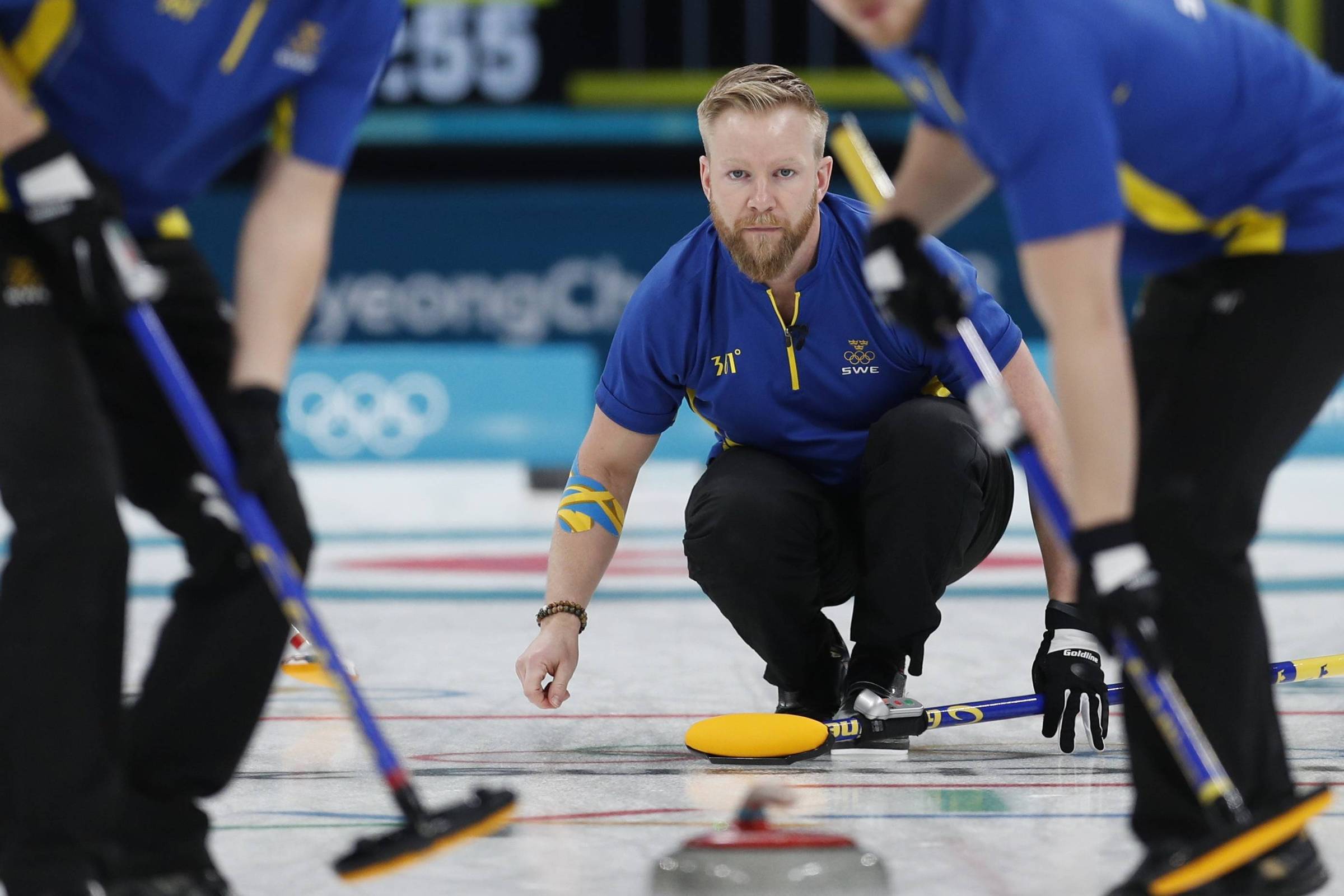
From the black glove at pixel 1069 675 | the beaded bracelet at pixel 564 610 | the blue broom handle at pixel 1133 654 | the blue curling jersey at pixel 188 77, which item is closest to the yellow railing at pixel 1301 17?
the black glove at pixel 1069 675

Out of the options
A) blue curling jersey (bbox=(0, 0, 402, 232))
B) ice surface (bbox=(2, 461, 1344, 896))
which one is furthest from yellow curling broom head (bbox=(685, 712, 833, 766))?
blue curling jersey (bbox=(0, 0, 402, 232))

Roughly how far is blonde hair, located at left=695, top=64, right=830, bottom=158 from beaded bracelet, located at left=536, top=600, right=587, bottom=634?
0.83m

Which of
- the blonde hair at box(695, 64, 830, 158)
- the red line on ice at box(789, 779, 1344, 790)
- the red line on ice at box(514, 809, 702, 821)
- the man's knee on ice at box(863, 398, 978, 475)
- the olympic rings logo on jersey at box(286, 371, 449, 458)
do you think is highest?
the blonde hair at box(695, 64, 830, 158)

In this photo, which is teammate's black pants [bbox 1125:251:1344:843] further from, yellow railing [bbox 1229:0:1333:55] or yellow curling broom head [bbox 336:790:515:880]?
yellow railing [bbox 1229:0:1333:55]

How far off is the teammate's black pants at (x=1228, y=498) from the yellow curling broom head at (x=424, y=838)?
76 centimetres

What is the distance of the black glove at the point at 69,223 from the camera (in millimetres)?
1841

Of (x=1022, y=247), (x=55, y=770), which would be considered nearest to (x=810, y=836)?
(x=1022, y=247)

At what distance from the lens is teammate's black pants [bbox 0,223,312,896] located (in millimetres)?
1816

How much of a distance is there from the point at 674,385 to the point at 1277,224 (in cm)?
128

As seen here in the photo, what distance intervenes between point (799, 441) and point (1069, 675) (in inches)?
25.4

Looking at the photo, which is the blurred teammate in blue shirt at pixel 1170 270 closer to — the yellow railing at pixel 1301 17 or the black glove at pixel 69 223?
the black glove at pixel 69 223

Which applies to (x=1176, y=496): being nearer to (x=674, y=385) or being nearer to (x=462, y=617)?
(x=674, y=385)

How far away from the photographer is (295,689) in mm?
3615

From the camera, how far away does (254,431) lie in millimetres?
1973
